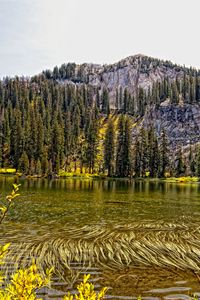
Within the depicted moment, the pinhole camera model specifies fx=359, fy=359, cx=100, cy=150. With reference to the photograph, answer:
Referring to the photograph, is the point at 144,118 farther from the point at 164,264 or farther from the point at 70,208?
the point at 164,264

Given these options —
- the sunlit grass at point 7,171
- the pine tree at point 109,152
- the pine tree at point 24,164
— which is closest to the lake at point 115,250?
the pine tree at point 24,164

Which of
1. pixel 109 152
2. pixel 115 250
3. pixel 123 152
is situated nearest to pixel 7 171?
pixel 109 152

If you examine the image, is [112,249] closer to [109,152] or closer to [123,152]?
[123,152]

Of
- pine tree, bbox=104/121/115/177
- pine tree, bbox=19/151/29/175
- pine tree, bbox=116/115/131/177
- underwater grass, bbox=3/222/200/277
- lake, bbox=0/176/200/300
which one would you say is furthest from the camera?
pine tree, bbox=104/121/115/177

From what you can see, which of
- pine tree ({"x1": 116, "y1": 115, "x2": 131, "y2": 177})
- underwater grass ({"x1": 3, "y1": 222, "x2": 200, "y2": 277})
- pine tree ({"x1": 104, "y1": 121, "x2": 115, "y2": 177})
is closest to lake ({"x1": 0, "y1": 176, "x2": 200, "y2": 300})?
underwater grass ({"x1": 3, "y1": 222, "x2": 200, "y2": 277})

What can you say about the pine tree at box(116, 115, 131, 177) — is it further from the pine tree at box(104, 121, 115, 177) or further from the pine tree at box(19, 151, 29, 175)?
the pine tree at box(19, 151, 29, 175)

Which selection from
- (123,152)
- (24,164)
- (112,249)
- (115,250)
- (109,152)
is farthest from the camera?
(109,152)

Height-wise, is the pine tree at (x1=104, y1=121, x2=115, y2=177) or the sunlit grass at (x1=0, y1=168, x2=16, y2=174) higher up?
the pine tree at (x1=104, y1=121, x2=115, y2=177)

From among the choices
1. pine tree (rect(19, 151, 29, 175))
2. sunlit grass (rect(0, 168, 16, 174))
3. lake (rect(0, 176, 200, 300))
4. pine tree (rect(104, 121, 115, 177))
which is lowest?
lake (rect(0, 176, 200, 300))

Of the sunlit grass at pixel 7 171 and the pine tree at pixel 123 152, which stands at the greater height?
the pine tree at pixel 123 152

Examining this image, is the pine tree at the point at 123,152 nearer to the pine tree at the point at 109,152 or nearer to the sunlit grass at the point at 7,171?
the pine tree at the point at 109,152

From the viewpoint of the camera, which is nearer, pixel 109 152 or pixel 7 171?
pixel 7 171

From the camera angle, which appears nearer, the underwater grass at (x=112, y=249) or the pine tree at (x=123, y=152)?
the underwater grass at (x=112, y=249)

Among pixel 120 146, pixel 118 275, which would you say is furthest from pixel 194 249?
pixel 120 146
